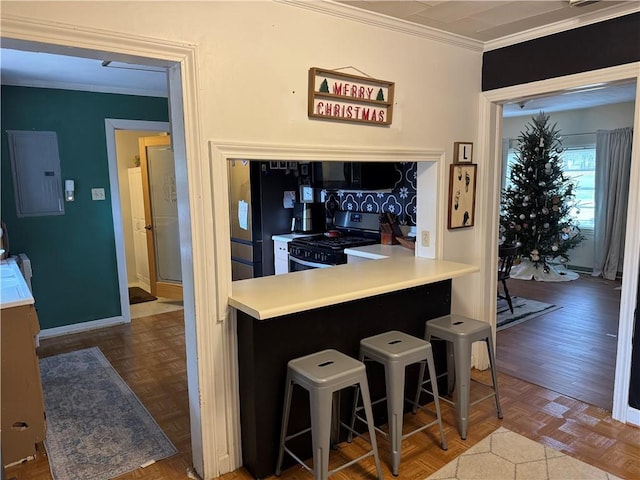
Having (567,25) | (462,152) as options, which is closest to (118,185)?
(462,152)

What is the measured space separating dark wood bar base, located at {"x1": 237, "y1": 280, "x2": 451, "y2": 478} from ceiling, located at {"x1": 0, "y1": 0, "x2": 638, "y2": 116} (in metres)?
1.36

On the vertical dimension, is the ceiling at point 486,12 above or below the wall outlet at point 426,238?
above

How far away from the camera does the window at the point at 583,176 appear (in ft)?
20.4

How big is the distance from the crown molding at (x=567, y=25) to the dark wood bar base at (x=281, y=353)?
175cm

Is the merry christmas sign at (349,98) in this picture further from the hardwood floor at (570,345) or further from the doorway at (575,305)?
the hardwood floor at (570,345)

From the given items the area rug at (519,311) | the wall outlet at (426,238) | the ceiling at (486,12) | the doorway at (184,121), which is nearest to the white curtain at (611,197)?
the area rug at (519,311)

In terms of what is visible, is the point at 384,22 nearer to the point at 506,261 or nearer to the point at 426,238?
the point at 426,238

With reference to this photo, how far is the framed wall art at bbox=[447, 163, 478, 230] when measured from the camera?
9.58ft

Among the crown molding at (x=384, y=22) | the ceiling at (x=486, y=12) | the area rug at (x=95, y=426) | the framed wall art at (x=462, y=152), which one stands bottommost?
the area rug at (x=95, y=426)

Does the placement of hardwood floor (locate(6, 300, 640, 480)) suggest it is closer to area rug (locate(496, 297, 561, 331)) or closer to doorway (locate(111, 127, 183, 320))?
area rug (locate(496, 297, 561, 331))

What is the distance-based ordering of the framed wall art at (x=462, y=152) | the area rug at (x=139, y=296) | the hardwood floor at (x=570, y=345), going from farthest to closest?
the area rug at (x=139, y=296)
the hardwood floor at (x=570, y=345)
the framed wall art at (x=462, y=152)

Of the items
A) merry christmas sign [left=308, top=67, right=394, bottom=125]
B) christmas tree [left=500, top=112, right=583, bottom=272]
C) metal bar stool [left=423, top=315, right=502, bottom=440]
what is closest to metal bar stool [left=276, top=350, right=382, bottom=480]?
metal bar stool [left=423, top=315, right=502, bottom=440]

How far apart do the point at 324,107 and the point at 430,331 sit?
137cm

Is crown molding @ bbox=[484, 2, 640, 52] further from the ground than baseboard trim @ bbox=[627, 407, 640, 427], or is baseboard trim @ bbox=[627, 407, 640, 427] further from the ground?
crown molding @ bbox=[484, 2, 640, 52]
